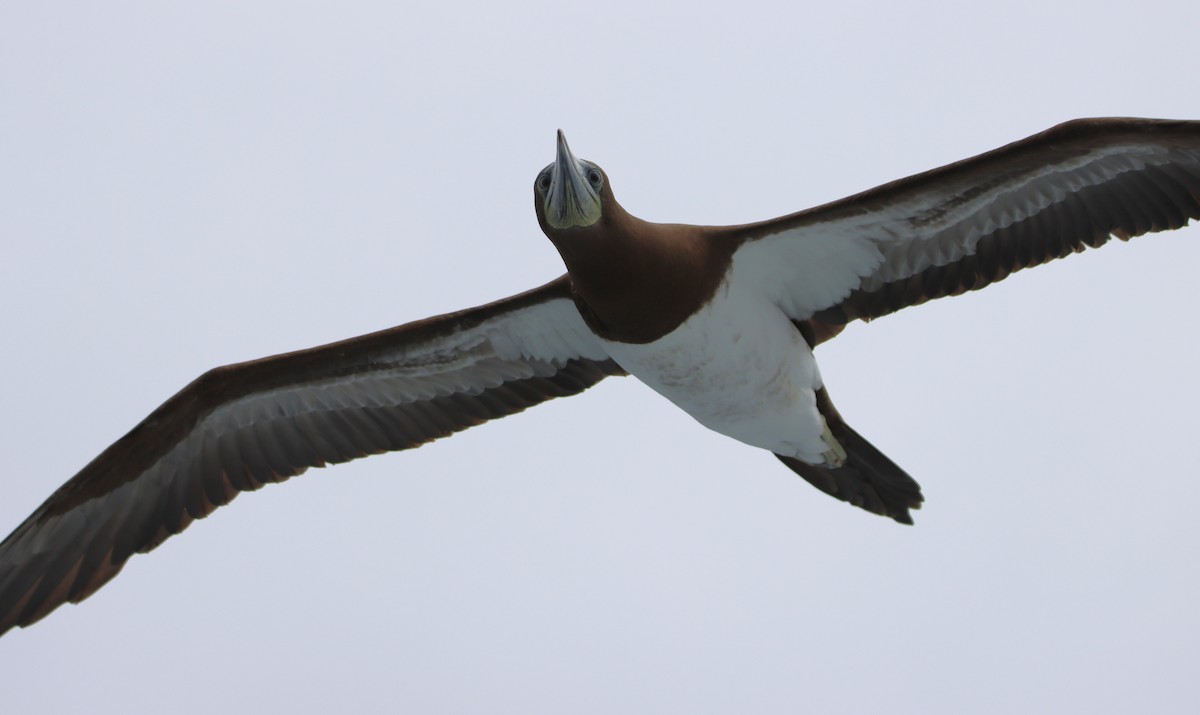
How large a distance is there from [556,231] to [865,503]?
3324 mm

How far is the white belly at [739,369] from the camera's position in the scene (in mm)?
10016

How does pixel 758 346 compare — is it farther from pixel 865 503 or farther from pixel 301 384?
pixel 301 384

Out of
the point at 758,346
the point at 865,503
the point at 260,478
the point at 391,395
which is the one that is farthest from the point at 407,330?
the point at 865,503

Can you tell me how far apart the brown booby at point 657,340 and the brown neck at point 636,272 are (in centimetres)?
1

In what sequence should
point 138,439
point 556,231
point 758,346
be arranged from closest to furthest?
1. point 556,231
2. point 758,346
3. point 138,439

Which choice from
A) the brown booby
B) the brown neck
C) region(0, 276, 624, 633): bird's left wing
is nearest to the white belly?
the brown booby

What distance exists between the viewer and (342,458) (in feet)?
38.1

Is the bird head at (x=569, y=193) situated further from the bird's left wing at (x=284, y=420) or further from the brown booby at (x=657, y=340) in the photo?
the bird's left wing at (x=284, y=420)

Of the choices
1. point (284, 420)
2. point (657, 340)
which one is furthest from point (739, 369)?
point (284, 420)

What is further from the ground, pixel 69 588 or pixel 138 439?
pixel 138 439

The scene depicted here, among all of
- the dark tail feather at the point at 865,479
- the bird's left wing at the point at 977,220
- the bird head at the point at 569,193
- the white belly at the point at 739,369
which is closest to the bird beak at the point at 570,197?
the bird head at the point at 569,193

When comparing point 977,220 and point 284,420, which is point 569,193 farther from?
point 284,420

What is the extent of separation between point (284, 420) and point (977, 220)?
507cm

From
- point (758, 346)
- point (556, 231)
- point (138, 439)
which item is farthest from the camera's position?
point (138, 439)
